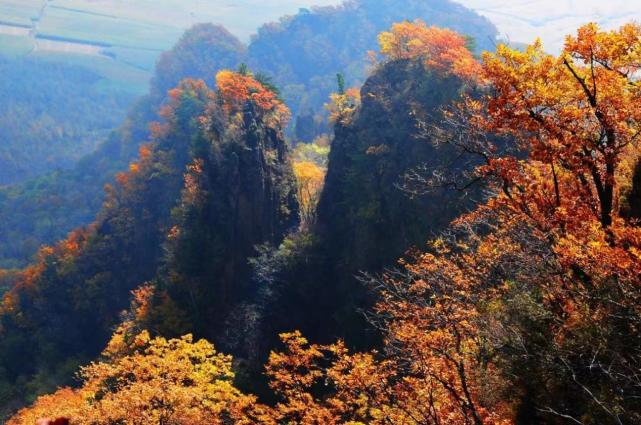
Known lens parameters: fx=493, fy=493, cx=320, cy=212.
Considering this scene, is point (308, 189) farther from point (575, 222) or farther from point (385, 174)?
point (575, 222)

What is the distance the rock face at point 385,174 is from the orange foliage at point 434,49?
1.19 m

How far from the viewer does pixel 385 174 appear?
167 feet

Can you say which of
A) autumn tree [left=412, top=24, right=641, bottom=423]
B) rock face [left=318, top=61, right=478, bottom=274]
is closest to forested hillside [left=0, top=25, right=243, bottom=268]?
rock face [left=318, top=61, right=478, bottom=274]

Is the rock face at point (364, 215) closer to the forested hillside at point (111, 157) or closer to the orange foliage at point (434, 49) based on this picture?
the orange foliage at point (434, 49)

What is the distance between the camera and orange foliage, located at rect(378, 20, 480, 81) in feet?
163

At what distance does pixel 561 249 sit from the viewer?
46.3 ft

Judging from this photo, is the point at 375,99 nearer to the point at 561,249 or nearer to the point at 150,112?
the point at 561,249

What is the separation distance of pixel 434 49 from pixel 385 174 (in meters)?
15.6

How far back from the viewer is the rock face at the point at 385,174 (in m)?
46.8

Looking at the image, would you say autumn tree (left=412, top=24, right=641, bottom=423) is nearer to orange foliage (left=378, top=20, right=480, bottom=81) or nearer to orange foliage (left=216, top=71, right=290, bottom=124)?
orange foliage (left=378, top=20, right=480, bottom=81)

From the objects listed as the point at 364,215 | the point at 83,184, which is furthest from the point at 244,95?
the point at 83,184

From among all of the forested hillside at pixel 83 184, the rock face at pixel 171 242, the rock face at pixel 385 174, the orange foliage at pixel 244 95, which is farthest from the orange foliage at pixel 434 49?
the forested hillside at pixel 83 184

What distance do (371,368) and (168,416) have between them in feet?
31.8

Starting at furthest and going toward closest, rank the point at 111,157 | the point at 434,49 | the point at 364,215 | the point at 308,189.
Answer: the point at 111,157 → the point at 308,189 → the point at 434,49 → the point at 364,215
